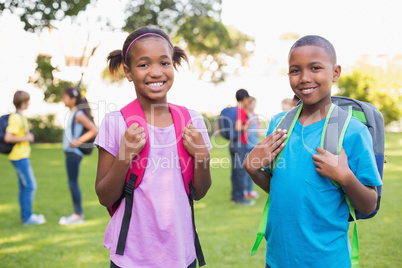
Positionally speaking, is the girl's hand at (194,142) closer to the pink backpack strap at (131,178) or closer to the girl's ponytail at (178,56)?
the pink backpack strap at (131,178)

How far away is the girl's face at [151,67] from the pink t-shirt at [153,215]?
220 millimetres

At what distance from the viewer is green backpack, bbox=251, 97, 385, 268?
71.5 inches

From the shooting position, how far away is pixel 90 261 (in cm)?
409

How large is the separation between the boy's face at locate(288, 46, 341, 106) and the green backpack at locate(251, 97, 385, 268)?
12 centimetres

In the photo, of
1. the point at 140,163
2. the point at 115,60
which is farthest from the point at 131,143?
the point at 115,60

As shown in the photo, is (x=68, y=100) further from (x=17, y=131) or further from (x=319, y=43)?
(x=319, y=43)

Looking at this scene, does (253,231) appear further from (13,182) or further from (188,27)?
(188,27)

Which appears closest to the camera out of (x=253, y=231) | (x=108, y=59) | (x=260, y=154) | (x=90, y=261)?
(x=260, y=154)

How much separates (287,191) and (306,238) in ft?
0.80

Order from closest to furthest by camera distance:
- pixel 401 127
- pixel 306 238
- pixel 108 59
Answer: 1. pixel 306 238
2. pixel 108 59
3. pixel 401 127

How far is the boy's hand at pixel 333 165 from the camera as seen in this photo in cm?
172

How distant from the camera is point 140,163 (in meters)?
1.89

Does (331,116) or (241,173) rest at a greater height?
(331,116)

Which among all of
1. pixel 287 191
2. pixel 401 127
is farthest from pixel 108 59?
pixel 401 127
